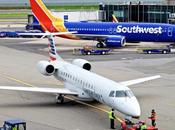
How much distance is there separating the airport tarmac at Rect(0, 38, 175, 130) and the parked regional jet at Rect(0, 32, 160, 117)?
3.41 ft

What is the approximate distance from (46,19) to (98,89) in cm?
4086

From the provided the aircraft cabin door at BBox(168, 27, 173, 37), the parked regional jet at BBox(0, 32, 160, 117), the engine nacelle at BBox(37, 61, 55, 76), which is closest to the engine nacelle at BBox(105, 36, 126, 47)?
the aircraft cabin door at BBox(168, 27, 173, 37)

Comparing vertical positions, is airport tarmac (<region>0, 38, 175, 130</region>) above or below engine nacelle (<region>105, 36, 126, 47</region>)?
below

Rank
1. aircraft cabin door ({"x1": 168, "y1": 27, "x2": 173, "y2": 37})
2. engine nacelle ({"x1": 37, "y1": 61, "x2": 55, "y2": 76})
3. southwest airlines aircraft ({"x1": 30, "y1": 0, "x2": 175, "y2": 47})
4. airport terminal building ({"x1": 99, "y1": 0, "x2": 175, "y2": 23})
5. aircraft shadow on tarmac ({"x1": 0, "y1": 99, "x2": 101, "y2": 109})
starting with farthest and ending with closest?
airport terminal building ({"x1": 99, "y1": 0, "x2": 175, "y2": 23})
southwest airlines aircraft ({"x1": 30, "y1": 0, "x2": 175, "y2": 47})
aircraft cabin door ({"x1": 168, "y1": 27, "x2": 173, "y2": 37})
engine nacelle ({"x1": 37, "y1": 61, "x2": 55, "y2": 76})
aircraft shadow on tarmac ({"x1": 0, "y1": 99, "x2": 101, "y2": 109})

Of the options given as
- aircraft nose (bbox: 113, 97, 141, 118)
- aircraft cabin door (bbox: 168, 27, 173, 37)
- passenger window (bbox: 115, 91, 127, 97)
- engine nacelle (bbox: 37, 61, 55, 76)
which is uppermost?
aircraft cabin door (bbox: 168, 27, 173, 37)

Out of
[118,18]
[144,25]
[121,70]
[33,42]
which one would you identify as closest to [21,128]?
[121,70]

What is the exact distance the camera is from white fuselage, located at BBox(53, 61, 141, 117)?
2852 cm

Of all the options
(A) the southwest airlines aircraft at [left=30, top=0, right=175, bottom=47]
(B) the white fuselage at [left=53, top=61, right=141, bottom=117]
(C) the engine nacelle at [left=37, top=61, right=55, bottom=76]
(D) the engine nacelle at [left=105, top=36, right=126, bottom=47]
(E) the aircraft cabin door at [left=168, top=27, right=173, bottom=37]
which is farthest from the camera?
(D) the engine nacelle at [left=105, top=36, right=126, bottom=47]

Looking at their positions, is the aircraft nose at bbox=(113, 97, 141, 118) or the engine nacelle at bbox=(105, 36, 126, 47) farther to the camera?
the engine nacelle at bbox=(105, 36, 126, 47)

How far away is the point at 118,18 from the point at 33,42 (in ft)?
70.8

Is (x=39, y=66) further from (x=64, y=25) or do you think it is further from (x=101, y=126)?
(x=64, y=25)

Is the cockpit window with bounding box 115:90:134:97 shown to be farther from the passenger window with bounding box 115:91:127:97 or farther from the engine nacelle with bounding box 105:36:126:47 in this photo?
the engine nacelle with bounding box 105:36:126:47

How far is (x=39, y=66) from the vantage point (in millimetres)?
37844

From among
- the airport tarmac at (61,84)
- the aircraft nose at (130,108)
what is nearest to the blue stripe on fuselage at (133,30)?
the airport tarmac at (61,84)
